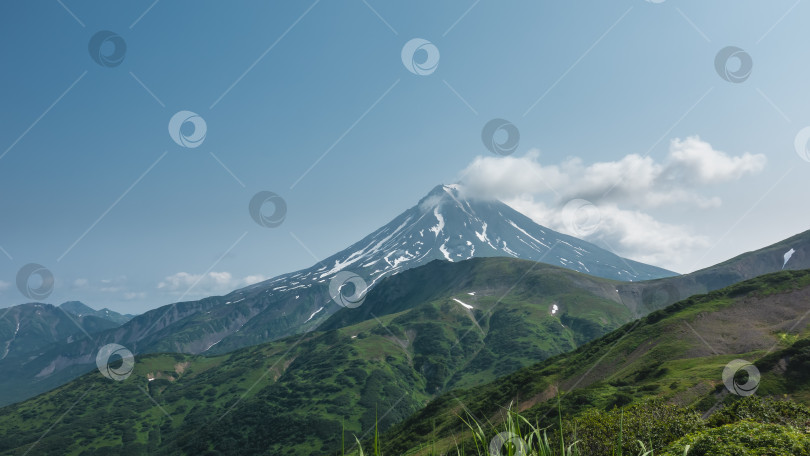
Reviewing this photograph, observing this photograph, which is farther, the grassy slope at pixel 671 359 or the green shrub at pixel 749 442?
the grassy slope at pixel 671 359

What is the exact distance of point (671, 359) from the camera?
73312mm

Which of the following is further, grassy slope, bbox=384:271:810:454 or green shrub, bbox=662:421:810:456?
grassy slope, bbox=384:271:810:454

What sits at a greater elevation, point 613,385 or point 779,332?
point 613,385

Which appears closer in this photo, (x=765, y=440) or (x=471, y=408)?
(x=765, y=440)

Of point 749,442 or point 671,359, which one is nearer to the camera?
point 749,442

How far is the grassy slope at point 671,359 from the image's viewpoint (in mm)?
56250

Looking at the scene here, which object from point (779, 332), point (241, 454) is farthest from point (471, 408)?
point (241, 454)

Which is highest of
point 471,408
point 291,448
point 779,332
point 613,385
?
point 291,448

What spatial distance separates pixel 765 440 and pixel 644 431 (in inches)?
523

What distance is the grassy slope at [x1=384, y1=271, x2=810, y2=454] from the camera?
56250 millimetres

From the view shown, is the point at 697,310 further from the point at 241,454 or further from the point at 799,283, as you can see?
the point at 241,454

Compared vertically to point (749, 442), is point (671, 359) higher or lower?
lower

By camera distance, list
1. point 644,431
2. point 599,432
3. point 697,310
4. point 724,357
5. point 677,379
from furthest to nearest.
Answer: point 697,310 < point 724,357 < point 677,379 < point 599,432 < point 644,431

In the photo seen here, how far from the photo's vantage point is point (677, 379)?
5806 centimetres
